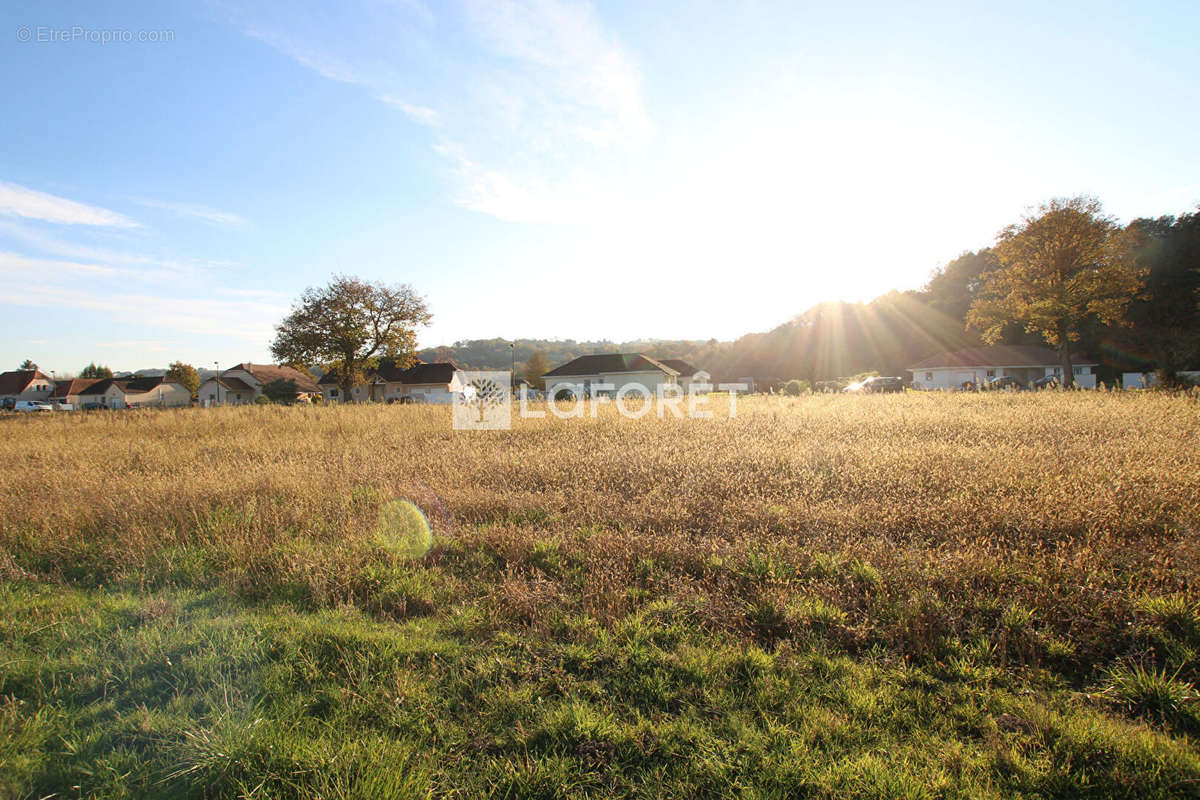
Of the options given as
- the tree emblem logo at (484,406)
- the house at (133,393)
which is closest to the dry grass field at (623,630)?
the tree emblem logo at (484,406)

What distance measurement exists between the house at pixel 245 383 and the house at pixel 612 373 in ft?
85.6

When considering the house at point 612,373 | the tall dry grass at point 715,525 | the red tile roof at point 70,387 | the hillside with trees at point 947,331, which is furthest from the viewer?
the red tile roof at point 70,387

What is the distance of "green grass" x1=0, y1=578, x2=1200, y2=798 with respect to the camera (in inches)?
83.4

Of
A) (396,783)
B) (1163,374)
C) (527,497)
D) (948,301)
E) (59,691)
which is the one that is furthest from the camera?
(948,301)

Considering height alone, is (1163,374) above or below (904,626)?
above

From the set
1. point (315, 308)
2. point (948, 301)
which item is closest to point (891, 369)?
point (948, 301)

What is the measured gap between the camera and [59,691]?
9.14 ft

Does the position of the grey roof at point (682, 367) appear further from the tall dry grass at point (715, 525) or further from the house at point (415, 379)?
the tall dry grass at point (715, 525)

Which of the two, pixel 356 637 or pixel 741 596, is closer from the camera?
pixel 356 637

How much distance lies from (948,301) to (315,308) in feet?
244

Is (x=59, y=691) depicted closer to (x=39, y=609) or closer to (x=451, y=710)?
(x=39, y=609)

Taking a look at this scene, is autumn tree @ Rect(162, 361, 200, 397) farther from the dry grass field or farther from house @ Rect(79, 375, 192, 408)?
the dry grass field

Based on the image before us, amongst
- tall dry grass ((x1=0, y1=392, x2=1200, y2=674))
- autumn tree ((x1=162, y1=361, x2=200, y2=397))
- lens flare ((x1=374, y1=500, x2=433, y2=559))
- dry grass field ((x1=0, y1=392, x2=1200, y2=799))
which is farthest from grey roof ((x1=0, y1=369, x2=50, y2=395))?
lens flare ((x1=374, y1=500, x2=433, y2=559))

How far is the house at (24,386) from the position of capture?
2376 inches
